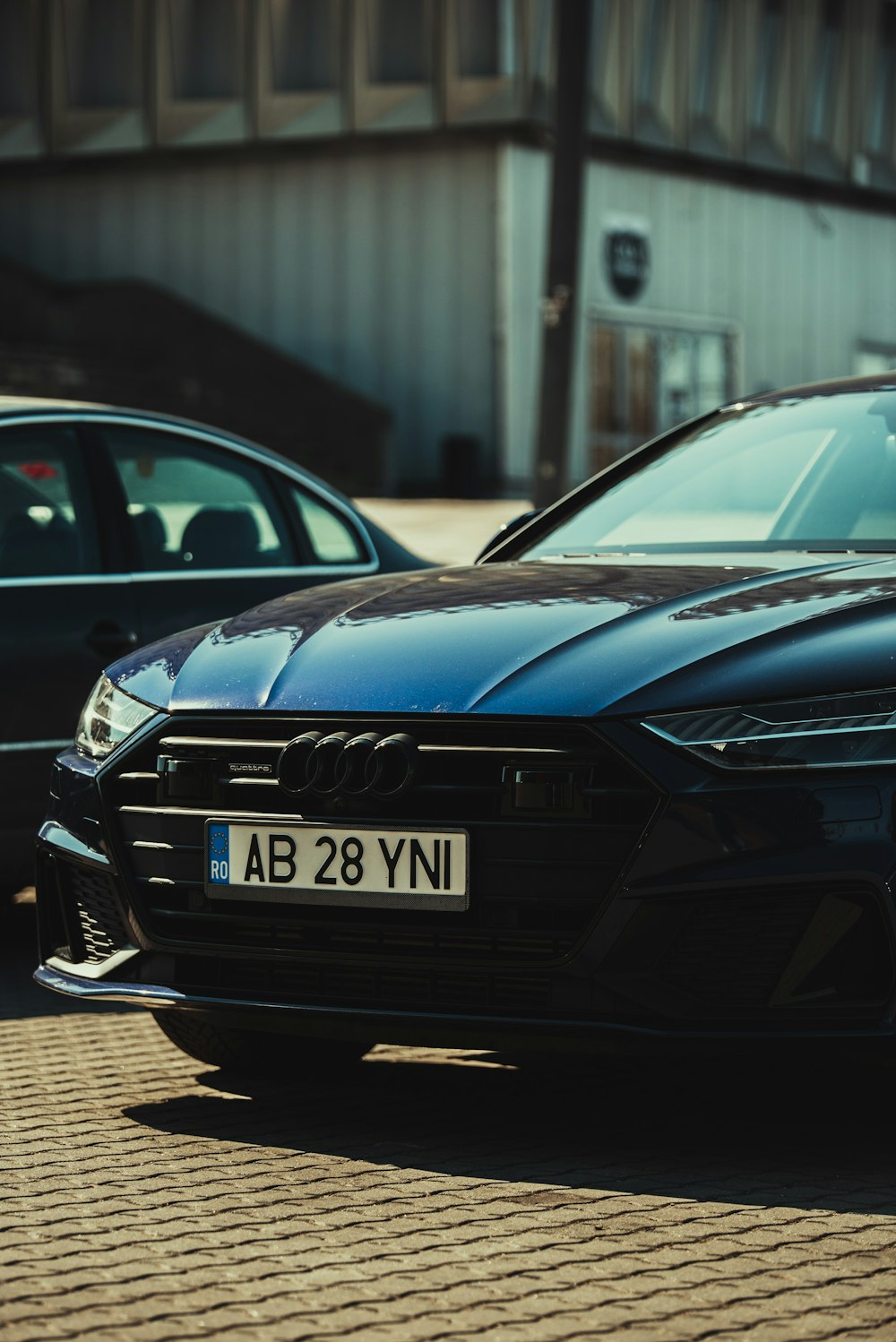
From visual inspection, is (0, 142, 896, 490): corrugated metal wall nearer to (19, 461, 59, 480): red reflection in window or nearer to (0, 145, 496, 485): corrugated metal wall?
(0, 145, 496, 485): corrugated metal wall

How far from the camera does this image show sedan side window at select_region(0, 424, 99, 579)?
21.0ft

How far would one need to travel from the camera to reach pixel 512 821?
374 centimetres

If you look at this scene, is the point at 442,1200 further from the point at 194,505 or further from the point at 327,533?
the point at 327,533

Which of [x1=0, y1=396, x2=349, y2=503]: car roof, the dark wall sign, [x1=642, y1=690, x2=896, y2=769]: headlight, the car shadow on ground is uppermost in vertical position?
the dark wall sign

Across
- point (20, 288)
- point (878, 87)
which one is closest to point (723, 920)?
point (20, 288)

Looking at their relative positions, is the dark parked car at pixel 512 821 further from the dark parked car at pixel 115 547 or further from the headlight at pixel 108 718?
the dark parked car at pixel 115 547

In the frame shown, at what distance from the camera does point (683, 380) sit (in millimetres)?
32094

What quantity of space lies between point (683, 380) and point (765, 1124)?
93.3 feet

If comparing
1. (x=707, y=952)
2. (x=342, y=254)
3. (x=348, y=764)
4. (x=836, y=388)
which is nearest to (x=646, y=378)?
(x=342, y=254)

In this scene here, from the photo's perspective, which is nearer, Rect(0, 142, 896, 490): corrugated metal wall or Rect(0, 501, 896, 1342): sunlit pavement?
Rect(0, 501, 896, 1342): sunlit pavement

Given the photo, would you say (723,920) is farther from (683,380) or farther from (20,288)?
(683,380)

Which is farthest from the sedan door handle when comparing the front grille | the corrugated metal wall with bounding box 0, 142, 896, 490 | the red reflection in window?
the corrugated metal wall with bounding box 0, 142, 896, 490

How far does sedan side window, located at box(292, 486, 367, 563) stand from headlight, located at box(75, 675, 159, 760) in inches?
95.9

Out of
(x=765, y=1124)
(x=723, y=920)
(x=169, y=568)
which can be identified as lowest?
(x=765, y=1124)
